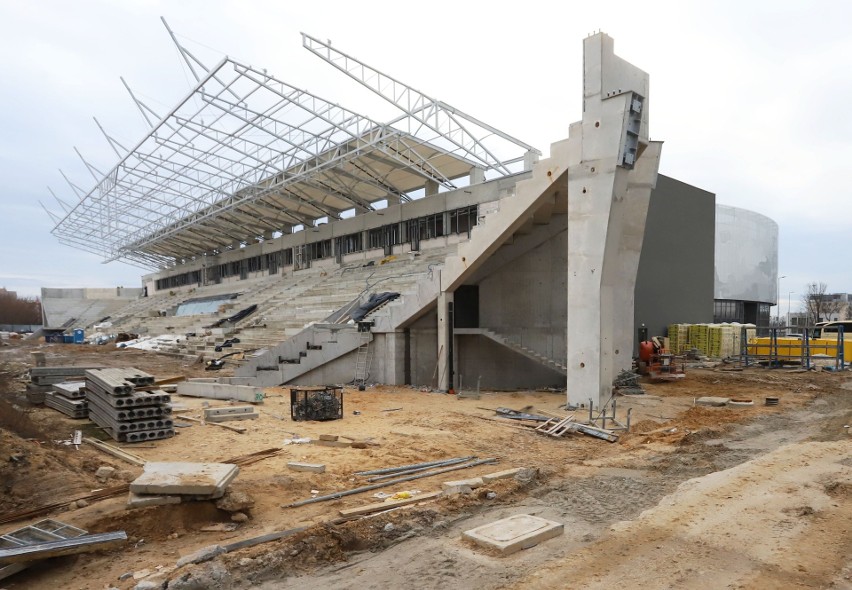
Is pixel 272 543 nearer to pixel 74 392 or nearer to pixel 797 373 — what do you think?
pixel 74 392

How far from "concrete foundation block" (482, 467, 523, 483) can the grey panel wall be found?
21.9m

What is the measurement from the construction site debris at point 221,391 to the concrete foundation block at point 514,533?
1073 cm

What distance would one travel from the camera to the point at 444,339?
711 inches

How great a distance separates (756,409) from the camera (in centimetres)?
1447

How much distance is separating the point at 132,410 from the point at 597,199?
38.7 ft

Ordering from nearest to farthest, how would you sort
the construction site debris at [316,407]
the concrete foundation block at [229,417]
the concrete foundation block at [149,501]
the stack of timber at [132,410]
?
the concrete foundation block at [149,501] < the stack of timber at [132,410] < the concrete foundation block at [229,417] < the construction site debris at [316,407]

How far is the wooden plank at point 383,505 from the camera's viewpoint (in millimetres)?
6250

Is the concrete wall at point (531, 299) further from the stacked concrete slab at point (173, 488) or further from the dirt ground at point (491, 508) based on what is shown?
the stacked concrete slab at point (173, 488)

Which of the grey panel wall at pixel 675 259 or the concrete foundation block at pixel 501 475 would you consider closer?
the concrete foundation block at pixel 501 475

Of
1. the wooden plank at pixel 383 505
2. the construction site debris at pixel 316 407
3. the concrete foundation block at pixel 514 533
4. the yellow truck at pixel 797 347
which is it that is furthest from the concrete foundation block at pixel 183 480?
the yellow truck at pixel 797 347

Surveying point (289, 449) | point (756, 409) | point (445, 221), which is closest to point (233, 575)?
point (289, 449)

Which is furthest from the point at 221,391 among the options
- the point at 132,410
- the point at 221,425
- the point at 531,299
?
the point at 531,299

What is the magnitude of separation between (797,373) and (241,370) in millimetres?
23067

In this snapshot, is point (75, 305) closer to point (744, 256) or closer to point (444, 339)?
point (444, 339)
